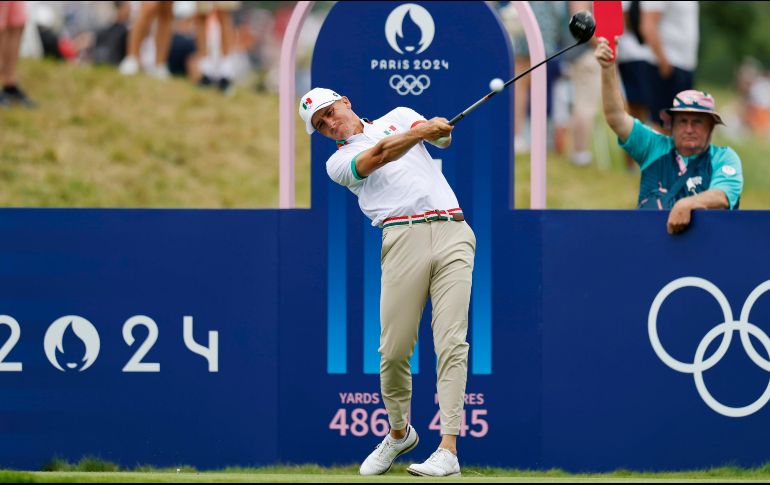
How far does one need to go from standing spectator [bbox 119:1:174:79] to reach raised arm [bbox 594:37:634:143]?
6157 millimetres

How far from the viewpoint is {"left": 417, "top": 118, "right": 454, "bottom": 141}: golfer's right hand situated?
6234 mm

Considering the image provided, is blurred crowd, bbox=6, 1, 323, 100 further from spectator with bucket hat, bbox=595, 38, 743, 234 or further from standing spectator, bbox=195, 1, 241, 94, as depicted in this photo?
spectator with bucket hat, bbox=595, 38, 743, 234

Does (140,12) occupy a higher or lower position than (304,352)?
higher

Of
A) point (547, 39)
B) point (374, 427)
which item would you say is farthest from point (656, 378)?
point (547, 39)

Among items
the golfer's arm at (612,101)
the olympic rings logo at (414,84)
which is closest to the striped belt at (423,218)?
the olympic rings logo at (414,84)

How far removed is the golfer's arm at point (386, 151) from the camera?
6270 millimetres

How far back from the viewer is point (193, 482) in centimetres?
587

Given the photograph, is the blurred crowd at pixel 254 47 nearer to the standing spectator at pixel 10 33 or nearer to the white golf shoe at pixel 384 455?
the standing spectator at pixel 10 33

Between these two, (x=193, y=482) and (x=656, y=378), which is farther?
(x=656, y=378)

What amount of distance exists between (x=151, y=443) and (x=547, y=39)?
240 inches

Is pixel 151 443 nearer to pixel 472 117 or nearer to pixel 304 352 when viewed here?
pixel 304 352

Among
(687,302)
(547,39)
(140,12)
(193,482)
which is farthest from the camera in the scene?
(140,12)

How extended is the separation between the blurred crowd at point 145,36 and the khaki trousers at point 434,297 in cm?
672

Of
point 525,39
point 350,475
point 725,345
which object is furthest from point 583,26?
point 525,39
